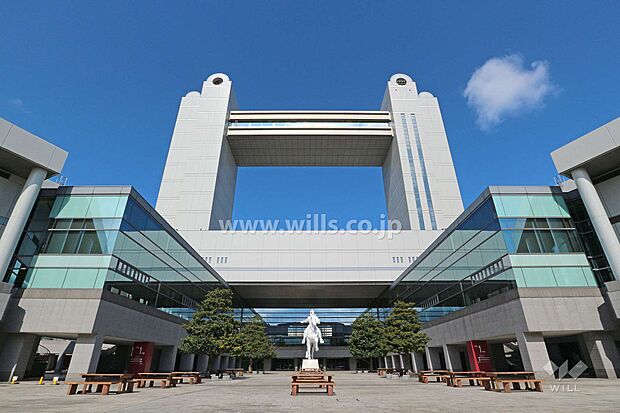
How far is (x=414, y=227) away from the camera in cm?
5572

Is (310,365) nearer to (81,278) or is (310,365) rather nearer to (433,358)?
(81,278)

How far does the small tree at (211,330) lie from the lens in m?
30.2

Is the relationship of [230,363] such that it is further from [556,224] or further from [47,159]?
[556,224]

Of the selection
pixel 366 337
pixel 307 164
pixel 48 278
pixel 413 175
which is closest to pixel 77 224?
pixel 48 278

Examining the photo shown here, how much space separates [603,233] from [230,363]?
5932 centimetres

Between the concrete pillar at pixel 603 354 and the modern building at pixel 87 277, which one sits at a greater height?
the modern building at pixel 87 277

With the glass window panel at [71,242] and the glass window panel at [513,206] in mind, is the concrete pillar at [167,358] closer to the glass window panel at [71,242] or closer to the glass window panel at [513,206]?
the glass window panel at [71,242]

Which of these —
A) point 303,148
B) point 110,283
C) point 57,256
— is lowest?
point 110,283

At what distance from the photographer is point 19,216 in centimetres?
2512

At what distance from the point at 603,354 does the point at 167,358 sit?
37348 millimetres

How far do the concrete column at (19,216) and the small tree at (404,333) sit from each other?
109 ft

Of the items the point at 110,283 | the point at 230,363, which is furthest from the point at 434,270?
the point at 230,363

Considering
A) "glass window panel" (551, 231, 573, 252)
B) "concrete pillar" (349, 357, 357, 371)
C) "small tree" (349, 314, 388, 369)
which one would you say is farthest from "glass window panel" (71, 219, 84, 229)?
"concrete pillar" (349, 357, 357, 371)

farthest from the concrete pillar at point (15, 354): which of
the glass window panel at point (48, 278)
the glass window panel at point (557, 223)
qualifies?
the glass window panel at point (557, 223)
